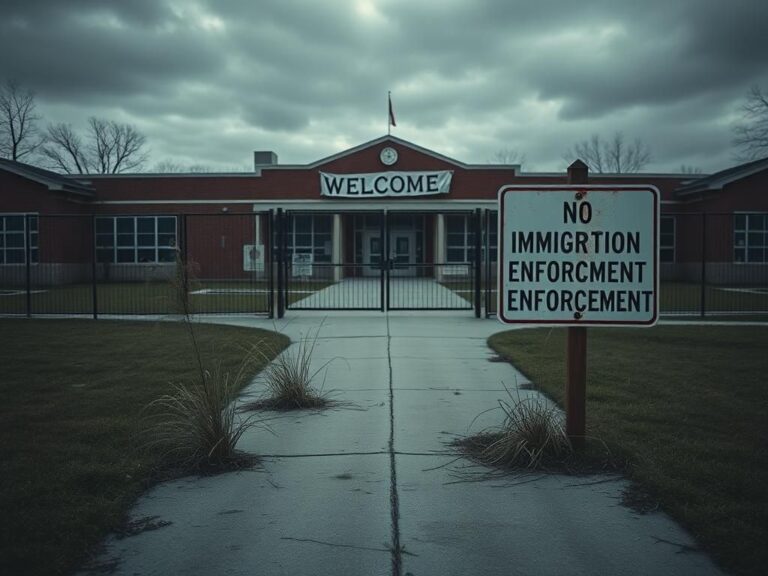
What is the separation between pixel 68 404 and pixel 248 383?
1.98 metres

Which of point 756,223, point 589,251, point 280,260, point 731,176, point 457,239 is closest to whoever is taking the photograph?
point 589,251

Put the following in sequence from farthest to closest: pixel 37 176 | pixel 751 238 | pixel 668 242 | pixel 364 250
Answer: pixel 364 250
pixel 668 242
pixel 751 238
pixel 37 176

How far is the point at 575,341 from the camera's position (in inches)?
193

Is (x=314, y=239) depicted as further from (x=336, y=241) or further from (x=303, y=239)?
(x=336, y=241)

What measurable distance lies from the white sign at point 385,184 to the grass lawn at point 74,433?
69.6 feet

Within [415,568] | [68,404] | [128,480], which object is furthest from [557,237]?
[68,404]

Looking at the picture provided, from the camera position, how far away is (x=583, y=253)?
4.84 meters

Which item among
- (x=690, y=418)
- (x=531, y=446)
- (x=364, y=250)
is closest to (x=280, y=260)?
(x=690, y=418)

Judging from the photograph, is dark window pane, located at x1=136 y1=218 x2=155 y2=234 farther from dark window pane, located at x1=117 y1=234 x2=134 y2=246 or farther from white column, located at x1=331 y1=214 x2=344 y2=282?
white column, located at x1=331 y1=214 x2=344 y2=282

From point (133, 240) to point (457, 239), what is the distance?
16245mm

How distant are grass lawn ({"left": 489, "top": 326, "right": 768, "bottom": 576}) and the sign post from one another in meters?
1.08

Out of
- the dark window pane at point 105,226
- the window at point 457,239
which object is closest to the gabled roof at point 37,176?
the dark window pane at point 105,226

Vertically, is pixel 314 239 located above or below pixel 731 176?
below

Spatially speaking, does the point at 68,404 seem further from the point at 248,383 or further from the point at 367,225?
the point at 367,225
